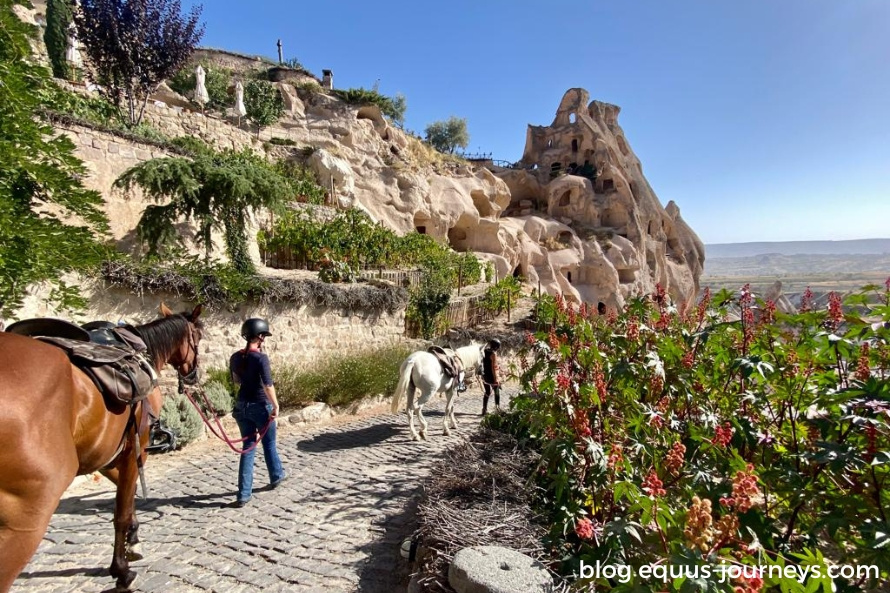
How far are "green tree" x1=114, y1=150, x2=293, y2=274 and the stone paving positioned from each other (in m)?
6.42

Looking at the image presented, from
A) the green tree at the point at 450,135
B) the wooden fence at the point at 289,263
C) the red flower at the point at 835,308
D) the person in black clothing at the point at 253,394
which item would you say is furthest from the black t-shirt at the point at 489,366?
the green tree at the point at 450,135

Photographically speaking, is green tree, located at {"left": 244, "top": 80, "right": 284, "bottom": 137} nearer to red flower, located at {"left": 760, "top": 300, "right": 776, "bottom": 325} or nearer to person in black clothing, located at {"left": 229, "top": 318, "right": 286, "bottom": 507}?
person in black clothing, located at {"left": 229, "top": 318, "right": 286, "bottom": 507}

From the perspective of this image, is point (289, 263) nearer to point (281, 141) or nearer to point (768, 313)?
point (281, 141)

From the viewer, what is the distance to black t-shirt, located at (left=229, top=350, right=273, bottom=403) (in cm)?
Result: 484

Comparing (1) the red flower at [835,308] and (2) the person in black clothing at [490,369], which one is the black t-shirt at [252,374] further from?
(2) the person in black clothing at [490,369]

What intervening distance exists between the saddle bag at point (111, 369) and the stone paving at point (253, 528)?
5.10 feet

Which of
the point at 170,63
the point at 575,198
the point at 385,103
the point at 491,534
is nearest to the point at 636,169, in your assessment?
the point at 575,198

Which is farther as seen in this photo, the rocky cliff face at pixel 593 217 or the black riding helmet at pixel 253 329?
the rocky cliff face at pixel 593 217

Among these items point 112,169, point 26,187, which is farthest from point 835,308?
point 112,169

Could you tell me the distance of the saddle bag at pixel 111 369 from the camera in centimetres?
292

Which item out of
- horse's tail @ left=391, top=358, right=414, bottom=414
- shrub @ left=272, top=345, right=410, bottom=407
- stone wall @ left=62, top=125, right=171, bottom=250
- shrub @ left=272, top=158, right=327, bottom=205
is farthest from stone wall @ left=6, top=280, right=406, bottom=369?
shrub @ left=272, top=158, right=327, bottom=205

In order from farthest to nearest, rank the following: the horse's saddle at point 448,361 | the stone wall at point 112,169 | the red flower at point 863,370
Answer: the stone wall at point 112,169, the horse's saddle at point 448,361, the red flower at point 863,370

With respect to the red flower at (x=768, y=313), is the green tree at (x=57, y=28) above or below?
above

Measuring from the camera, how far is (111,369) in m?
3.09
